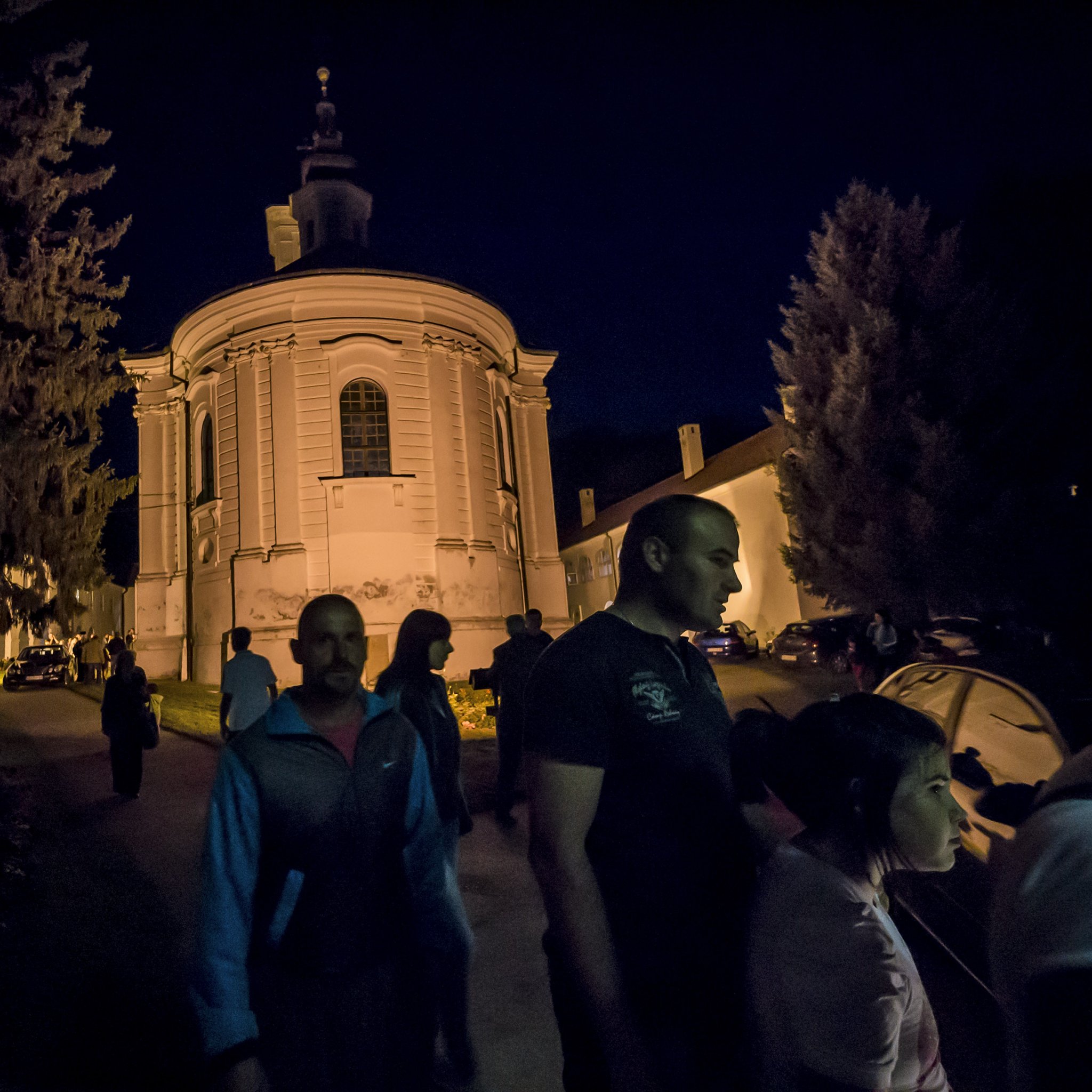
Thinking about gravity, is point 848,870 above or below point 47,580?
below

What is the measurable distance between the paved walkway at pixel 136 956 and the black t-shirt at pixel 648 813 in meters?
1.84

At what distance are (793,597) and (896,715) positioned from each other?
29.8m

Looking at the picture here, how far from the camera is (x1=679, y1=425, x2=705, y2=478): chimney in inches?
1652

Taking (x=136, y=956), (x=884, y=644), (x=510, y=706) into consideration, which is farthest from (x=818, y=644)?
(x=136, y=956)

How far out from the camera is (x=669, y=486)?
43.9 metres

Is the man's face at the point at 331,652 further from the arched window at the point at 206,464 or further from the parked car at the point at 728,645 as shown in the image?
the parked car at the point at 728,645

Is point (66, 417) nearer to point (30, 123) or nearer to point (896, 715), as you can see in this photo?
point (30, 123)

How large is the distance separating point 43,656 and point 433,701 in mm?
27504

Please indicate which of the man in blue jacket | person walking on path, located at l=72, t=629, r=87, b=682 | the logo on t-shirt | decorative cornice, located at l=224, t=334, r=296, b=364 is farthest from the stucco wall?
the logo on t-shirt

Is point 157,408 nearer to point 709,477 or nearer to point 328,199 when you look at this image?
point 328,199

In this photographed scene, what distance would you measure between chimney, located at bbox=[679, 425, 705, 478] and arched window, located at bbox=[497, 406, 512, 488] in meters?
20.1

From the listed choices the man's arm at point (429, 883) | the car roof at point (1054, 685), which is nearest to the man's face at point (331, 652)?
the man's arm at point (429, 883)

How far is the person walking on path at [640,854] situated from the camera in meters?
1.72

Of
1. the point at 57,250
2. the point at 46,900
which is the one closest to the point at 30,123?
the point at 57,250
